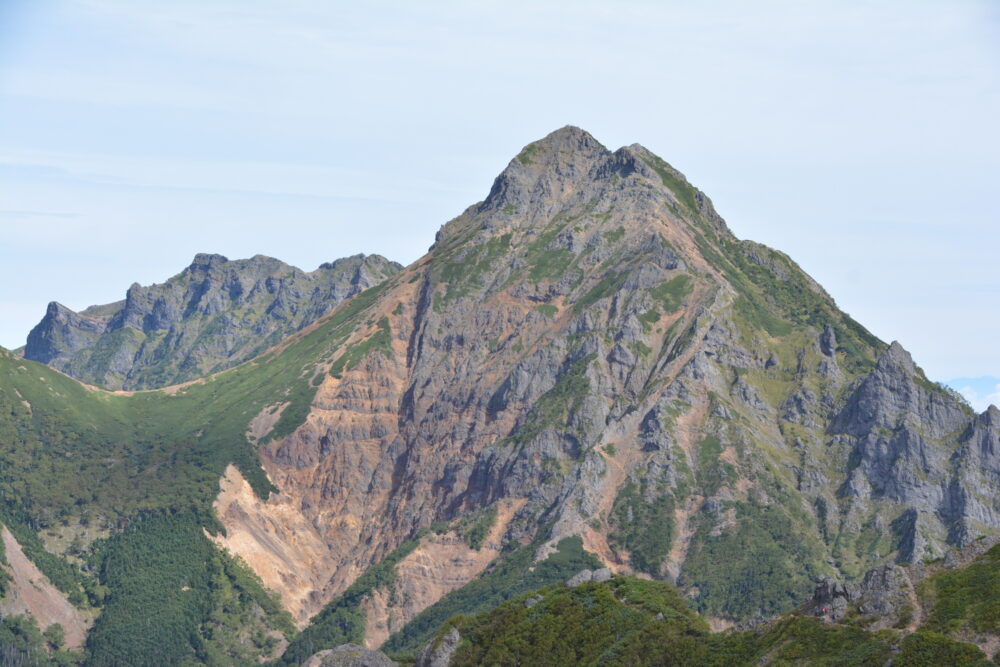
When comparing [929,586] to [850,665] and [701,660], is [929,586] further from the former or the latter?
[701,660]

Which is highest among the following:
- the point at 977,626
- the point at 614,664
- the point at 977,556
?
the point at 977,556

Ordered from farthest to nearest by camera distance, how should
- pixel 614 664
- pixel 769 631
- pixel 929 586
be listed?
pixel 614 664
pixel 769 631
pixel 929 586

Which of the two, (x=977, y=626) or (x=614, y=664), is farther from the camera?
(x=614, y=664)

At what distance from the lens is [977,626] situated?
15288 centimetres

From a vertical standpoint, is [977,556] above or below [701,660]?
above

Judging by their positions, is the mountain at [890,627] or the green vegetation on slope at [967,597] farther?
the green vegetation on slope at [967,597]

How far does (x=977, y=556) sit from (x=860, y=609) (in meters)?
17.1

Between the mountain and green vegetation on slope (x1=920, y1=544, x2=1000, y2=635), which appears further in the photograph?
green vegetation on slope (x1=920, y1=544, x2=1000, y2=635)

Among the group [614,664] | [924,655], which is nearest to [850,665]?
[924,655]

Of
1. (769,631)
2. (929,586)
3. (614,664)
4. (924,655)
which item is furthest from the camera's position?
(614,664)

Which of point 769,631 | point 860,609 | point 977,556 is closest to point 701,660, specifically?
point 769,631

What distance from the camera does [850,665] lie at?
159 m

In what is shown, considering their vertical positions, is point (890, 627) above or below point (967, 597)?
below

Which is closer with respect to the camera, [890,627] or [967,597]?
[967,597]
